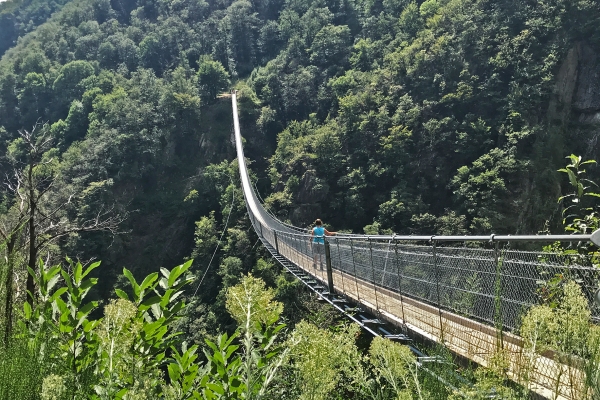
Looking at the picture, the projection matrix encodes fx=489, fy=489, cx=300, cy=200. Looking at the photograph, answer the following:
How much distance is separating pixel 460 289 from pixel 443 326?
1134 mm

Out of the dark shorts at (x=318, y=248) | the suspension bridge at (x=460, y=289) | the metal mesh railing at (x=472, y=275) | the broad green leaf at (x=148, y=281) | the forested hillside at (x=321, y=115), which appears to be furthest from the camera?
the forested hillside at (x=321, y=115)

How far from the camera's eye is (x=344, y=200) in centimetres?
2747

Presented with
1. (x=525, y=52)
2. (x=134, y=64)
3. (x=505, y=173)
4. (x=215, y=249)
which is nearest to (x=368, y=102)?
(x=525, y=52)

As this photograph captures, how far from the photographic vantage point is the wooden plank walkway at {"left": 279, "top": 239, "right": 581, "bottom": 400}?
0.82m

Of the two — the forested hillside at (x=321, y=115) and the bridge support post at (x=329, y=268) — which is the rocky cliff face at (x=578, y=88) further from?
the bridge support post at (x=329, y=268)

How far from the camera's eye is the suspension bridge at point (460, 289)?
0.80 m

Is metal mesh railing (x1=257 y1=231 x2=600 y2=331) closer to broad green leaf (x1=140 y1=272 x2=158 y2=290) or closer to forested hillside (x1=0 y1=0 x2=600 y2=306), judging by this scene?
broad green leaf (x1=140 y1=272 x2=158 y2=290)

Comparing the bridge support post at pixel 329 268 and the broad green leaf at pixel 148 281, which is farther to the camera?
the bridge support post at pixel 329 268

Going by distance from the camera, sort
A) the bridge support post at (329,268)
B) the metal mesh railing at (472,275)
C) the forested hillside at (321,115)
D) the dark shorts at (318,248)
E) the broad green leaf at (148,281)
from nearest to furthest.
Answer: the broad green leaf at (148,281), the metal mesh railing at (472,275), the bridge support post at (329,268), the dark shorts at (318,248), the forested hillside at (321,115)

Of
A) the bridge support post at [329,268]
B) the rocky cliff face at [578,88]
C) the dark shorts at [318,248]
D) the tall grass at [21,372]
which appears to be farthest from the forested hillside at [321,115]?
the tall grass at [21,372]

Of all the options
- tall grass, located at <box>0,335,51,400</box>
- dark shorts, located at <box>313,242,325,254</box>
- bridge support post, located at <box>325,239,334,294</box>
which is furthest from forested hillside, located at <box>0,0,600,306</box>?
tall grass, located at <box>0,335,51,400</box>

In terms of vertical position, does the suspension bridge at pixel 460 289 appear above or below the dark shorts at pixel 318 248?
above

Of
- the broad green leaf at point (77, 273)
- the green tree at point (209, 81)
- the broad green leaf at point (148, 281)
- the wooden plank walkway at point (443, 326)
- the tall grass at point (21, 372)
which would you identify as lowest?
the wooden plank walkway at point (443, 326)

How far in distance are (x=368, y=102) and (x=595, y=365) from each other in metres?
31.5
